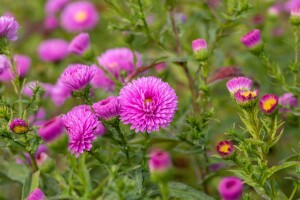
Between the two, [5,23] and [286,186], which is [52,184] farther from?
[286,186]

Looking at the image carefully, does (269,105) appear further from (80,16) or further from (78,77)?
(80,16)

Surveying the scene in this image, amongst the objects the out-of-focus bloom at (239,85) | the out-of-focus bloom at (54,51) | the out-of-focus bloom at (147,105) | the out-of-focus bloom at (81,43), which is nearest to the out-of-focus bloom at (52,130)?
the out-of-focus bloom at (147,105)

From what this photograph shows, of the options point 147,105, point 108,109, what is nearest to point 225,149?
point 147,105

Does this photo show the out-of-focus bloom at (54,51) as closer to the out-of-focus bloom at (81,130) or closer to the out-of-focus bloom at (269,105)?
the out-of-focus bloom at (81,130)

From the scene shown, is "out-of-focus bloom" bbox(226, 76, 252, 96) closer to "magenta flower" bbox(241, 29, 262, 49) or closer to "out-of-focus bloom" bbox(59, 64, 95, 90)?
"magenta flower" bbox(241, 29, 262, 49)

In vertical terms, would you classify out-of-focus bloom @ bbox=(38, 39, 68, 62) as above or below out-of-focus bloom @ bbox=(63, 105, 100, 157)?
below

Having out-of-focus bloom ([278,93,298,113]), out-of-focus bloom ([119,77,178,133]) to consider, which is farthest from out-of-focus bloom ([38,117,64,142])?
out-of-focus bloom ([278,93,298,113])

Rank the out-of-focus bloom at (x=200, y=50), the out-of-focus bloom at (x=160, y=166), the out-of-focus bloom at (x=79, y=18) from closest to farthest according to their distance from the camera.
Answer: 1. the out-of-focus bloom at (x=160, y=166)
2. the out-of-focus bloom at (x=200, y=50)
3. the out-of-focus bloom at (x=79, y=18)
